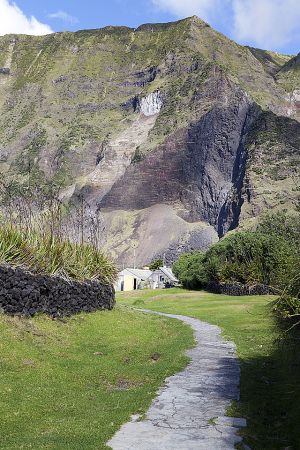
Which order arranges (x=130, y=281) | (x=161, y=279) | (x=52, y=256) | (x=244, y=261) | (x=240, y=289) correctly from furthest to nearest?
(x=130, y=281)
(x=161, y=279)
(x=244, y=261)
(x=240, y=289)
(x=52, y=256)

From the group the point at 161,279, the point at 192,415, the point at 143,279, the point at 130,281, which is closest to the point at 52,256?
the point at 192,415

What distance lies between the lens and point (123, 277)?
444 ft

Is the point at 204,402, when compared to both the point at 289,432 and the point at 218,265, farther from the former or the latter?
the point at 218,265

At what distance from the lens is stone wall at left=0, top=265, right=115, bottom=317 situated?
77.7ft

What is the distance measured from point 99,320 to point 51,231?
6073 millimetres

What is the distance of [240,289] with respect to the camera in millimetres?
66875

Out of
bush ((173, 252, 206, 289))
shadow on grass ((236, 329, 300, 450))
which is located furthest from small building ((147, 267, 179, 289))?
shadow on grass ((236, 329, 300, 450))

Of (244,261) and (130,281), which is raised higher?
(244,261)

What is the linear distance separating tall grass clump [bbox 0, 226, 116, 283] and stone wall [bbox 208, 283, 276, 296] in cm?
2923

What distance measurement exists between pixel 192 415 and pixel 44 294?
14.2 meters

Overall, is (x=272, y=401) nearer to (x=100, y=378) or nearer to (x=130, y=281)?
(x=100, y=378)

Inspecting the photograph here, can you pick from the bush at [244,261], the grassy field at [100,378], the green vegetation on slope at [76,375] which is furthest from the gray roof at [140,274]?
the green vegetation on slope at [76,375]

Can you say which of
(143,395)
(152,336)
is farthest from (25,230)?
(143,395)

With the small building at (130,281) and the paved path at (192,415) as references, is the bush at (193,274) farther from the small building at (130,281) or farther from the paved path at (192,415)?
the paved path at (192,415)
